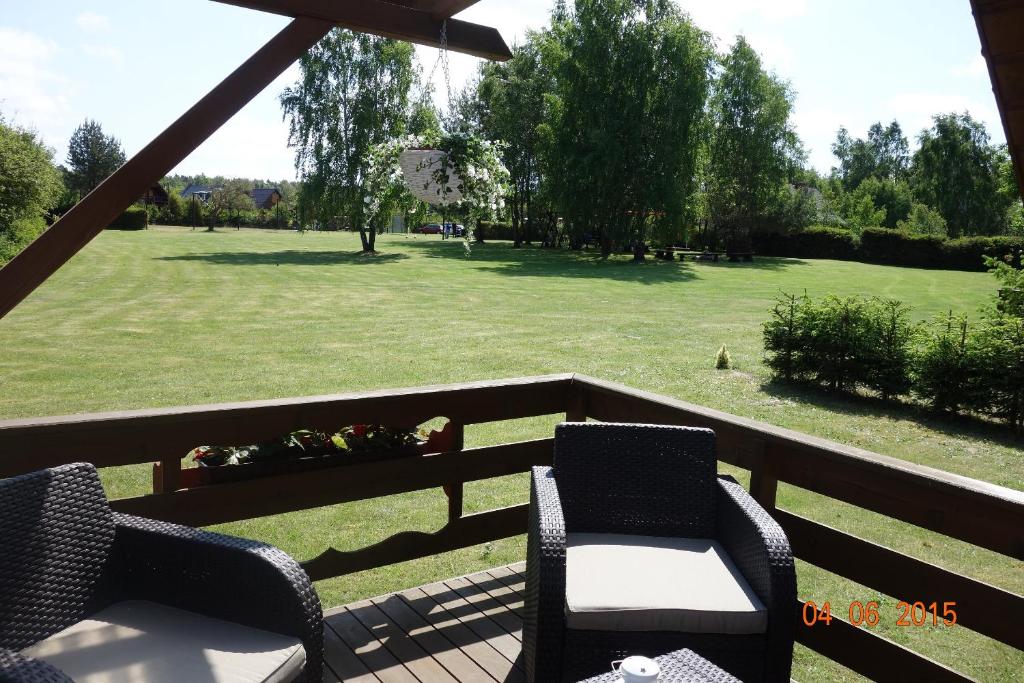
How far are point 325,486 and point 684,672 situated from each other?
175 cm

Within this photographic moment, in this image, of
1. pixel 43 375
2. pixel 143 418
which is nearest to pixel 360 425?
pixel 143 418

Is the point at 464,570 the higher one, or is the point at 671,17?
the point at 671,17

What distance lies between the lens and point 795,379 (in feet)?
29.0

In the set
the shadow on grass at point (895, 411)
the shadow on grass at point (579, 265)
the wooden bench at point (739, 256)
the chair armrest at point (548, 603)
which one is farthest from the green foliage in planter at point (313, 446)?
the wooden bench at point (739, 256)

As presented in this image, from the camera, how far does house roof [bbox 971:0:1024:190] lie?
125 cm

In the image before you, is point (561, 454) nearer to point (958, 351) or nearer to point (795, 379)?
point (958, 351)

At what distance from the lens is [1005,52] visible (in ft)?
4.24

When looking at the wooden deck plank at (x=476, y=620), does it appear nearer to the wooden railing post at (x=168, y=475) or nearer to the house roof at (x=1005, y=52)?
the wooden railing post at (x=168, y=475)

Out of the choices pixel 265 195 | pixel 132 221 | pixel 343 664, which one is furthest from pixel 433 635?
pixel 265 195

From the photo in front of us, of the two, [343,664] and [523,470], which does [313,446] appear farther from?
[523,470]

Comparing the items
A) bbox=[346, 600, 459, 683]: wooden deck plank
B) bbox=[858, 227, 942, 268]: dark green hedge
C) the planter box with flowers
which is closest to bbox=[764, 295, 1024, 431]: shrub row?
the planter box with flowers

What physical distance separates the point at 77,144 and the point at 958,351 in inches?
1622

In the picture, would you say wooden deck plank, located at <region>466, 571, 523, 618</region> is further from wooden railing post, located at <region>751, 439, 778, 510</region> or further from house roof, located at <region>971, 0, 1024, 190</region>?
house roof, located at <region>971, 0, 1024, 190</region>

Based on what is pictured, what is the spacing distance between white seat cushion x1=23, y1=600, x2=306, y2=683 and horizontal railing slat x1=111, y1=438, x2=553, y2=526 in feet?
2.09
